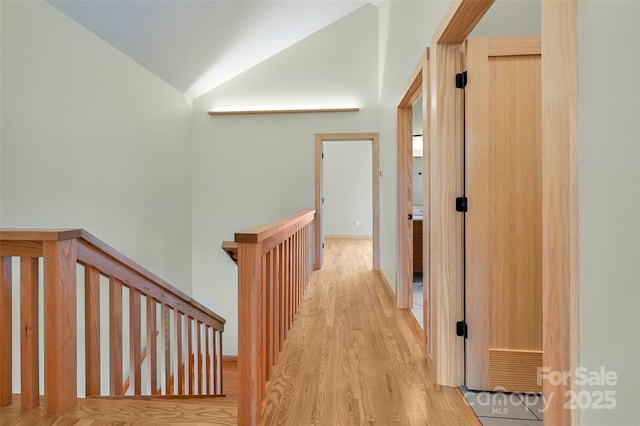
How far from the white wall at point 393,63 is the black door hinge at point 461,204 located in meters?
0.96

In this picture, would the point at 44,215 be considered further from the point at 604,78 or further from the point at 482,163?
the point at 604,78

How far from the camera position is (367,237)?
7836 millimetres

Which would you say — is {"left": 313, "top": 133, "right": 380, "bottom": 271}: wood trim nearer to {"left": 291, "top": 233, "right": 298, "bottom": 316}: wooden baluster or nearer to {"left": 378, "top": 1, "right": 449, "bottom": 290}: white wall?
{"left": 378, "top": 1, "right": 449, "bottom": 290}: white wall

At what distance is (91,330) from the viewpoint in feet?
4.58

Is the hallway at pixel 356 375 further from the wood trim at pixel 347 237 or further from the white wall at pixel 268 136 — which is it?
the wood trim at pixel 347 237

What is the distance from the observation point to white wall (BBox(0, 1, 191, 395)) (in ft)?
Answer: 6.53

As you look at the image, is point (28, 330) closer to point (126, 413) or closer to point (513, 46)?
point (126, 413)

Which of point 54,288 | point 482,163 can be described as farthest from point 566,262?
point 54,288

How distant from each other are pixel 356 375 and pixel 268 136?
3863 mm

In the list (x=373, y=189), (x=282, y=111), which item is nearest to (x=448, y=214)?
(x=373, y=189)

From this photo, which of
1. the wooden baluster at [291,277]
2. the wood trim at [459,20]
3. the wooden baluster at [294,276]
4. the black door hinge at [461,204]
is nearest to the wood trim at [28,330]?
the wooden baluster at [291,277]

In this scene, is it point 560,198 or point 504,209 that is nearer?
point 560,198

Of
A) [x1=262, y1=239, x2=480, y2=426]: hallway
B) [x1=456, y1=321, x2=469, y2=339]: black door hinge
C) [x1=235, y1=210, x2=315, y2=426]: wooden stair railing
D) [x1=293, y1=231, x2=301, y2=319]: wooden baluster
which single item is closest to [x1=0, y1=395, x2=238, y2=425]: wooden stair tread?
[x1=235, y1=210, x2=315, y2=426]: wooden stair railing

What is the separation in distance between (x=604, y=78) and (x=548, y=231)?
0.37 m
